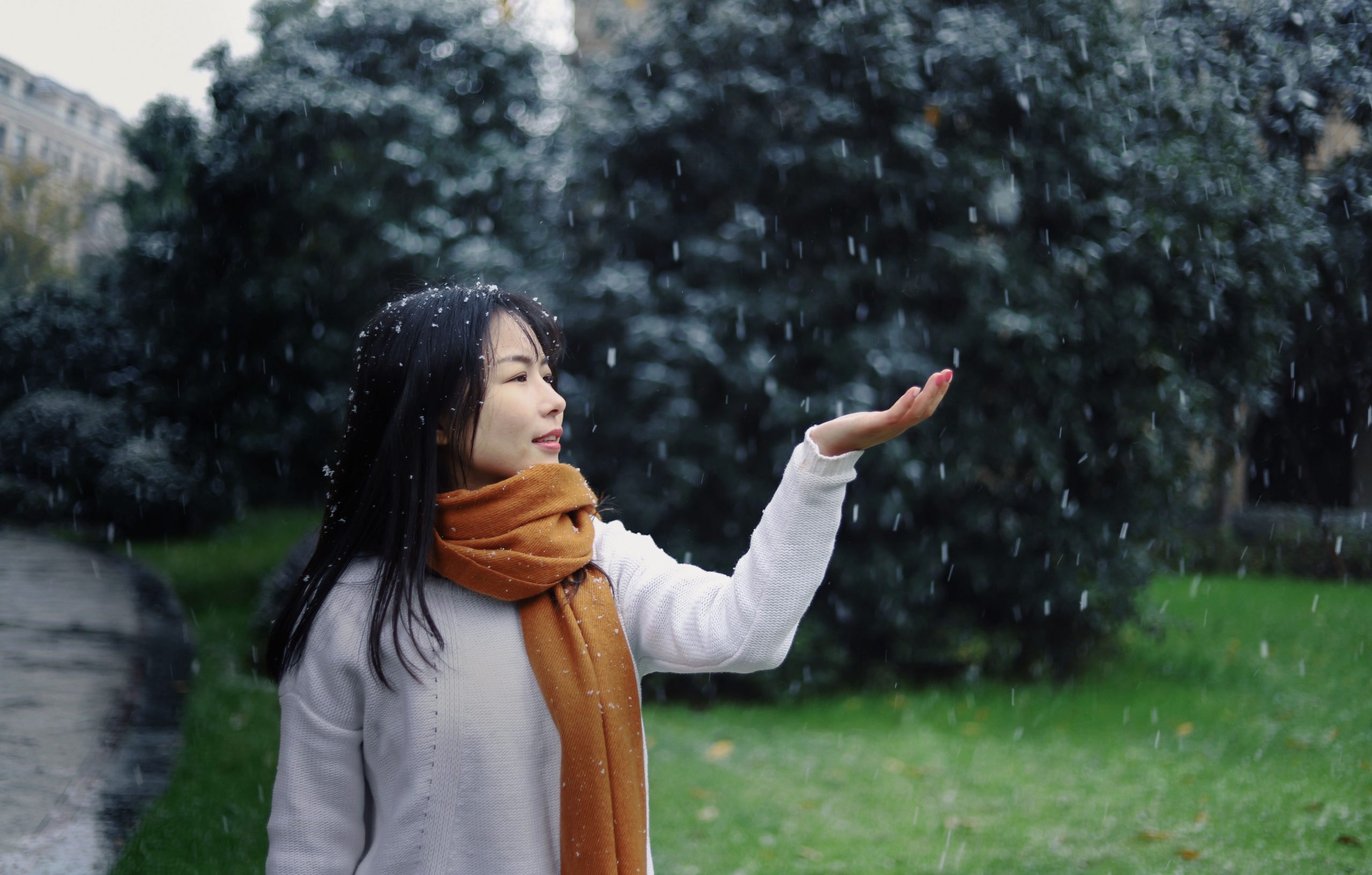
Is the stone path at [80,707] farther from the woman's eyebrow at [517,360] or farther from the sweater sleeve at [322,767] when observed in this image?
the woman's eyebrow at [517,360]

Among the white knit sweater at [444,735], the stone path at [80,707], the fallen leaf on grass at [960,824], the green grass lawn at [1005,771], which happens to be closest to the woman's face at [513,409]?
the white knit sweater at [444,735]

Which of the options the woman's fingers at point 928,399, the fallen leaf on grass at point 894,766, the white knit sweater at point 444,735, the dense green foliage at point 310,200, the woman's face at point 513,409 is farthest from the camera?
the dense green foliage at point 310,200

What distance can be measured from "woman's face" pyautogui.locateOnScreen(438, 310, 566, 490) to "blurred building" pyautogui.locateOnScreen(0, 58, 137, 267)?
19.1 ft

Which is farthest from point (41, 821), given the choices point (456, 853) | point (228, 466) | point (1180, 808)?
→ point (228, 466)

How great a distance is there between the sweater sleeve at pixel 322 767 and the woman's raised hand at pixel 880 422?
0.77 meters

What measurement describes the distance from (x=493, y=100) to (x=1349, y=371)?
813cm

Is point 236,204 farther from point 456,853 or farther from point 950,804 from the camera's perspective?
point 456,853

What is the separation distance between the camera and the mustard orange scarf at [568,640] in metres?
1.65

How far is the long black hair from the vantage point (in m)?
1.71

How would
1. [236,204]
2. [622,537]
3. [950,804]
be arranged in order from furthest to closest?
[236,204]
[950,804]
[622,537]

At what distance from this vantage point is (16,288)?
311 inches

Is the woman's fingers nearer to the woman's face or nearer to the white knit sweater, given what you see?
the white knit sweater

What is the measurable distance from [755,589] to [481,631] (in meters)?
0.43

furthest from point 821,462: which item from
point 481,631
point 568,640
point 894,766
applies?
point 894,766
